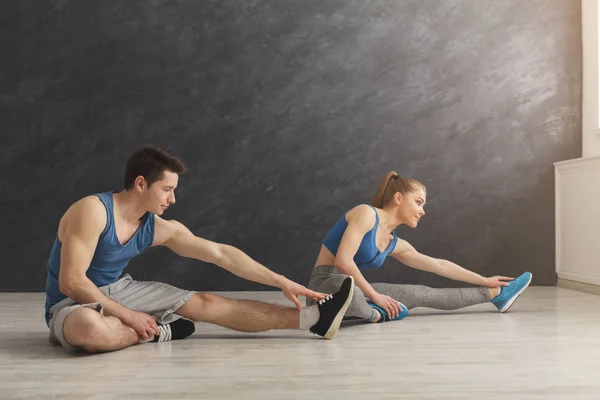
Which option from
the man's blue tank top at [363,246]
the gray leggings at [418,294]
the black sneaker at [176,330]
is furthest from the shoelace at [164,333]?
the man's blue tank top at [363,246]

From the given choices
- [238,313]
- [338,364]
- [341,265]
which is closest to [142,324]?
[238,313]

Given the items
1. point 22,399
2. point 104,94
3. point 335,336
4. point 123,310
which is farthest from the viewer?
point 104,94

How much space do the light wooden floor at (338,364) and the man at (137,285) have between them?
72mm

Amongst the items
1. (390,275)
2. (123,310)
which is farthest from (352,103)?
(123,310)

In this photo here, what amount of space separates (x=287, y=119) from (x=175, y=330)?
2.47 meters

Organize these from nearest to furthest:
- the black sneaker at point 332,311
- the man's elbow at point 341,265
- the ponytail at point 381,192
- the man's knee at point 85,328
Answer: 1. the man's knee at point 85,328
2. the black sneaker at point 332,311
3. the man's elbow at point 341,265
4. the ponytail at point 381,192

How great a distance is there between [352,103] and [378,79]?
9.1 inches

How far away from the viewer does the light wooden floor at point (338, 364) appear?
6.44 ft

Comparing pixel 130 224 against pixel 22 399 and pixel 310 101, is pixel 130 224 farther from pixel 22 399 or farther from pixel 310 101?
pixel 310 101

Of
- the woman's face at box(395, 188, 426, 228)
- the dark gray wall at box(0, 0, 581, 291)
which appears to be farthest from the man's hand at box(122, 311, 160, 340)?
the dark gray wall at box(0, 0, 581, 291)

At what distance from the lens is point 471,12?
5.22 meters

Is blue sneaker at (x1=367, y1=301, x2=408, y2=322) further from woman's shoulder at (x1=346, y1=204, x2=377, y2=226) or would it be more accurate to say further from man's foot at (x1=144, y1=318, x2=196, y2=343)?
man's foot at (x1=144, y1=318, x2=196, y2=343)

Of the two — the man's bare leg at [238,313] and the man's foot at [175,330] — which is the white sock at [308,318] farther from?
the man's foot at [175,330]

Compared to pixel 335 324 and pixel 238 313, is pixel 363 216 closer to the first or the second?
pixel 335 324
